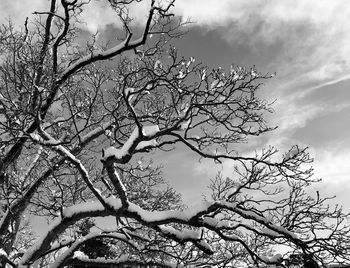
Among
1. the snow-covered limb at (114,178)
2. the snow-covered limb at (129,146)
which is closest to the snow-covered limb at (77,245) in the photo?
the snow-covered limb at (114,178)

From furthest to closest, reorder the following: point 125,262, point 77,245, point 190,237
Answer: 1. point 125,262
2. point 77,245
3. point 190,237

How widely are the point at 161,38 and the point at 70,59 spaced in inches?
114

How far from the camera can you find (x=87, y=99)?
10.3 m

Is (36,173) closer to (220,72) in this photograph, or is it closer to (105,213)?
(105,213)

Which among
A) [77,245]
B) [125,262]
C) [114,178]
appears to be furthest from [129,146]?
[125,262]

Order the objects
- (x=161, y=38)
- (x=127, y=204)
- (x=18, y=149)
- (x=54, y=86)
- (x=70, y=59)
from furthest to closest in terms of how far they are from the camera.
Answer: (x=70, y=59)
(x=161, y=38)
(x=18, y=149)
(x=54, y=86)
(x=127, y=204)

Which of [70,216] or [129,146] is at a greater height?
[129,146]

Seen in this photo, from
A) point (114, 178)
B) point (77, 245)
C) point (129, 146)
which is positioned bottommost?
point (77, 245)

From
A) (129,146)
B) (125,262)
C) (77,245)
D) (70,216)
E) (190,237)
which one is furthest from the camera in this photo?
(125,262)

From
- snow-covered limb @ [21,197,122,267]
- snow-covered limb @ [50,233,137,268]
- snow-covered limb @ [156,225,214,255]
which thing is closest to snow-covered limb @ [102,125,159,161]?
snow-covered limb @ [21,197,122,267]

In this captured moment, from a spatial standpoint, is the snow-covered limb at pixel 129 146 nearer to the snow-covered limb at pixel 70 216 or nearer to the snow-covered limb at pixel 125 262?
the snow-covered limb at pixel 70 216

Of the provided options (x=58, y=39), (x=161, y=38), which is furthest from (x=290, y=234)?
(x=58, y=39)

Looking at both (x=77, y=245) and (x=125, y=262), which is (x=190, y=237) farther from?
(x=77, y=245)

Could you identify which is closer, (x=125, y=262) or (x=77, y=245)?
(x=77, y=245)
